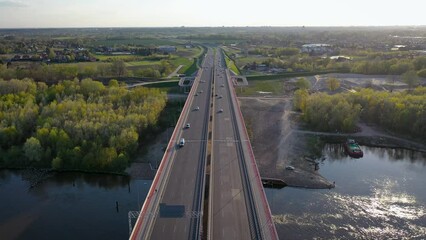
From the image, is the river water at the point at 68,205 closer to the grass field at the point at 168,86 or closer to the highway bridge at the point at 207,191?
the highway bridge at the point at 207,191

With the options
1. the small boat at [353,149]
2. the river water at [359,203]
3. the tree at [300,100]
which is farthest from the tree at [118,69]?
the river water at [359,203]

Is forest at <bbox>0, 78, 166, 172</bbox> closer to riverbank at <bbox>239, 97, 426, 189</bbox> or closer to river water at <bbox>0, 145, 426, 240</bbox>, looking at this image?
river water at <bbox>0, 145, 426, 240</bbox>

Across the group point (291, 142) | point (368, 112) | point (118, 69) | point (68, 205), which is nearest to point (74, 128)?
point (68, 205)

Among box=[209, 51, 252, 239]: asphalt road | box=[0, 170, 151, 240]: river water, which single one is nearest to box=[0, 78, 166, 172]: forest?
box=[0, 170, 151, 240]: river water

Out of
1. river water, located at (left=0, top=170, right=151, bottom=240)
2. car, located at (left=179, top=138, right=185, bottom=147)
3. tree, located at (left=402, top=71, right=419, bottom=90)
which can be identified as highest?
tree, located at (left=402, top=71, right=419, bottom=90)

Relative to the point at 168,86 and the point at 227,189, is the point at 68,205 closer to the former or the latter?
the point at 227,189

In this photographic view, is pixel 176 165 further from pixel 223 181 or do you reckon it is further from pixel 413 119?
pixel 413 119

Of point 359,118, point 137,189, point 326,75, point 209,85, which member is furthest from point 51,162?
point 326,75
